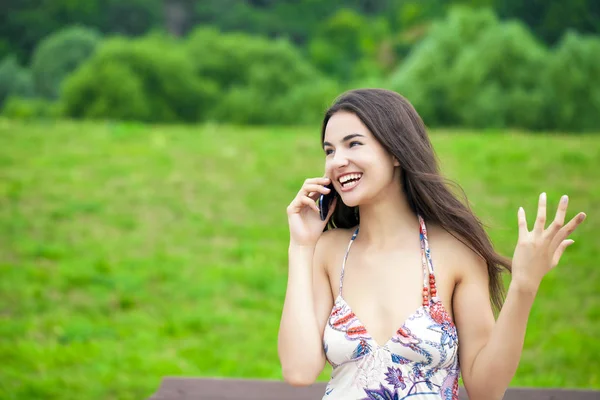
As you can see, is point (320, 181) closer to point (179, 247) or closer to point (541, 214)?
point (541, 214)

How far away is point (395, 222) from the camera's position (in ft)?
7.99

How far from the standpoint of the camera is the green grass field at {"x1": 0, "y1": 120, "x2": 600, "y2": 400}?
5.64 metres

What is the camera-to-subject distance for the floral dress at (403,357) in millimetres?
2199

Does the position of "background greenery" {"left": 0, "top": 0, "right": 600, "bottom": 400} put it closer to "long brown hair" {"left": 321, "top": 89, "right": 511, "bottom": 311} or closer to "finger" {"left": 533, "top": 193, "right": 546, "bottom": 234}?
"long brown hair" {"left": 321, "top": 89, "right": 511, "bottom": 311}

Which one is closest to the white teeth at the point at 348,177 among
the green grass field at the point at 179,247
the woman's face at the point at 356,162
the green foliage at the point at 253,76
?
the woman's face at the point at 356,162

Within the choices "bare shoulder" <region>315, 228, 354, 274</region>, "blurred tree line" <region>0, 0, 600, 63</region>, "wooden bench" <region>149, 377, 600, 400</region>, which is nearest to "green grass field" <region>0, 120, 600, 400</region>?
"wooden bench" <region>149, 377, 600, 400</region>

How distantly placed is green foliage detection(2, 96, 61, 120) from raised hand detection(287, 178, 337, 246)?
1700 centimetres

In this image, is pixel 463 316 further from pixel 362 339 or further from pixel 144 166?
pixel 144 166

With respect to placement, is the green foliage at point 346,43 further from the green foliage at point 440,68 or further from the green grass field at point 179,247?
the green grass field at point 179,247

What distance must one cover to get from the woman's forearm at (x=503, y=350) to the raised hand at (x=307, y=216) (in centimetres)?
64

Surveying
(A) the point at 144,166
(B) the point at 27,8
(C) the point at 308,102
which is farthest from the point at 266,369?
(B) the point at 27,8

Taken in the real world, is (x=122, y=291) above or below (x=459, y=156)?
below

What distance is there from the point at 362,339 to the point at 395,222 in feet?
1.34

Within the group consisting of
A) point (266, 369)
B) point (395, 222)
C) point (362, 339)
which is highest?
point (395, 222)
